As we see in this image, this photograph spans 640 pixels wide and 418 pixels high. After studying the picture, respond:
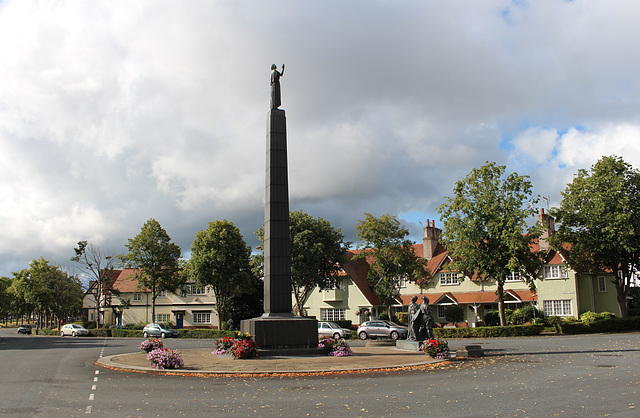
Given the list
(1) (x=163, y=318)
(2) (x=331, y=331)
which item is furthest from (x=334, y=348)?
(1) (x=163, y=318)

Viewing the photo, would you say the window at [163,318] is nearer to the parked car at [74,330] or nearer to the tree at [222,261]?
the parked car at [74,330]

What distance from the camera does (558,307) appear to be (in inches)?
2029

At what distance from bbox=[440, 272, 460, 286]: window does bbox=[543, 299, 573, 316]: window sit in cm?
974

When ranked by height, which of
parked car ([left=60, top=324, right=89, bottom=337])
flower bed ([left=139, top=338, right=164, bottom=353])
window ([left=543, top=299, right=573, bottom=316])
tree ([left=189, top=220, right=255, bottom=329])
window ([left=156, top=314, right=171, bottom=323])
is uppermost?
tree ([left=189, top=220, right=255, bottom=329])

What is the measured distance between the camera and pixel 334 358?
21.8 meters

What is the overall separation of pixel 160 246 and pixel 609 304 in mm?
48542

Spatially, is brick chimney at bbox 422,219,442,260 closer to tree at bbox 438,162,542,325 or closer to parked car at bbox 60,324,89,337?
tree at bbox 438,162,542,325

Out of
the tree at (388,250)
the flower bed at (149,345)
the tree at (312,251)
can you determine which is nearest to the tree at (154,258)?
the tree at (312,251)

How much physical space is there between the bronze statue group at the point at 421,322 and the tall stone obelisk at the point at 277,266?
4.85 meters

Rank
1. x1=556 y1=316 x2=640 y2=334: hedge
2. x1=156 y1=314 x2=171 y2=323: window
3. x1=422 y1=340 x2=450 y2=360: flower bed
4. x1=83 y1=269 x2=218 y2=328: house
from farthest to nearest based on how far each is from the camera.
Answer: x1=156 y1=314 x2=171 y2=323: window, x1=83 y1=269 x2=218 y2=328: house, x1=556 y1=316 x2=640 y2=334: hedge, x1=422 y1=340 x2=450 y2=360: flower bed

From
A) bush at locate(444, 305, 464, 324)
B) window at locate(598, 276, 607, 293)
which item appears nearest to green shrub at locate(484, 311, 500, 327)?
bush at locate(444, 305, 464, 324)

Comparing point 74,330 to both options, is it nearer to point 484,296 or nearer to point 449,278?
point 449,278

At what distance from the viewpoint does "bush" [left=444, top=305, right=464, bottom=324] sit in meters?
53.4

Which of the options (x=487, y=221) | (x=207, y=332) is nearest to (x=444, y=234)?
(x=487, y=221)
